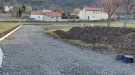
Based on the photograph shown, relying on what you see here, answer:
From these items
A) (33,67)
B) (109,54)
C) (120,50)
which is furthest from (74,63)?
(120,50)

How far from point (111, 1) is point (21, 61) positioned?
4847cm

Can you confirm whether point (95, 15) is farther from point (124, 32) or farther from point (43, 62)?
point (43, 62)

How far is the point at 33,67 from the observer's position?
17.0 metres

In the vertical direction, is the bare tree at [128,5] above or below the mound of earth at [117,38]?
above

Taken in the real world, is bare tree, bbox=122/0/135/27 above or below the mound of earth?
above

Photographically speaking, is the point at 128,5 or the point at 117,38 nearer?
the point at 117,38

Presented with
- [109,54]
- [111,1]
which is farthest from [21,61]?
[111,1]

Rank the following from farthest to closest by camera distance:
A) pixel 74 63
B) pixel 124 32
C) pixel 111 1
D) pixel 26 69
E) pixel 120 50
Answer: pixel 111 1, pixel 124 32, pixel 120 50, pixel 74 63, pixel 26 69

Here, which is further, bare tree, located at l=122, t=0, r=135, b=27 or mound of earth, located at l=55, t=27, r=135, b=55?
bare tree, located at l=122, t=0, r=135, b=27

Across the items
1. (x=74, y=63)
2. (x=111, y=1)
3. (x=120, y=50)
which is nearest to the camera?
(x=74, y=63)

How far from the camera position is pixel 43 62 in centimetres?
1894

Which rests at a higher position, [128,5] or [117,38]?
[128,5]

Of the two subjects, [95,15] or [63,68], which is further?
[95,15]

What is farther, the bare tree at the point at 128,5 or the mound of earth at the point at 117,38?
the bare tree at the point at 128,5
